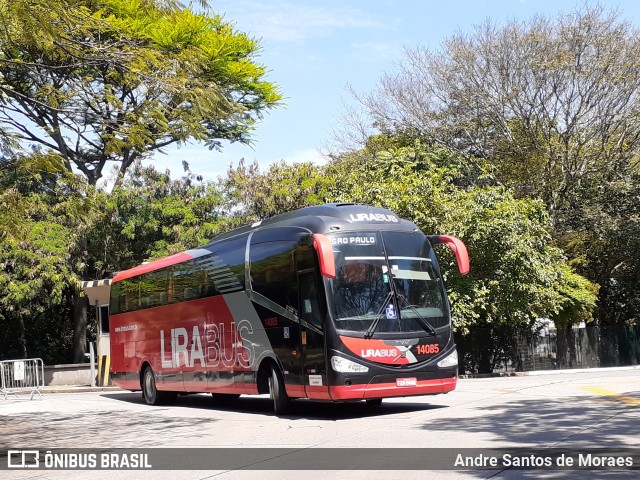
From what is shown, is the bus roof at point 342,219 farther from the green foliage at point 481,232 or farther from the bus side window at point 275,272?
the green foliage at point 481,232

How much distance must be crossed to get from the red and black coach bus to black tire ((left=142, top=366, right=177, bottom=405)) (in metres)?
2.84

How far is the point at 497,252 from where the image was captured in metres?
29.5

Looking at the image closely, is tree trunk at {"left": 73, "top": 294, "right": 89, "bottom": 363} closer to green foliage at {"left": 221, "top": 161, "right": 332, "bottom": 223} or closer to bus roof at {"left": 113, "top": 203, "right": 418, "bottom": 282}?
green foliage at {"left": 221, "top": 161, "right": 332, "bottom": 223}

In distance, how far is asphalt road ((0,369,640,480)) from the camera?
384 inches

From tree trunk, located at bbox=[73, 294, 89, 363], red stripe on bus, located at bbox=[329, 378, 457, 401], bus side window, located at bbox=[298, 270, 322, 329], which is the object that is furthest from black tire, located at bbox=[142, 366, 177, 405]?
tree trunk, located at bbox=[73, 294, 89, 363]

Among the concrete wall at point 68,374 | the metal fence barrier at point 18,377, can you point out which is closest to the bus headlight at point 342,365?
the metal fence barrier at point 18,377

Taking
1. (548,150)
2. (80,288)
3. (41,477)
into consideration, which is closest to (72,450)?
(41,477)

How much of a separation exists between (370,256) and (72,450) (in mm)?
5929

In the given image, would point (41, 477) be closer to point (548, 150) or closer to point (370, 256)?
point (370, 256)

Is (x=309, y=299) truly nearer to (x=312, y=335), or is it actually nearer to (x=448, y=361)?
(x=312, y=335)

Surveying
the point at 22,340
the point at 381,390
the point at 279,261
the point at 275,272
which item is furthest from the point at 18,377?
the point at 381,390

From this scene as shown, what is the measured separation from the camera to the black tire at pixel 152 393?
831 inches

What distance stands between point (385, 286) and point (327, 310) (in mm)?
1155

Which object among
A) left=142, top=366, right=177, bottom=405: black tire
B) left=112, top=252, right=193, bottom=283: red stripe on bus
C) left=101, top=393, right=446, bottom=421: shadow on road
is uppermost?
left=112, top=252, right=193, bottom=283: red stripe on bus
